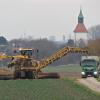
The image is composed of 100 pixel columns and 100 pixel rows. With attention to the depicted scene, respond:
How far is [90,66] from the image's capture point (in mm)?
72000

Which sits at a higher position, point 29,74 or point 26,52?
point 26,52

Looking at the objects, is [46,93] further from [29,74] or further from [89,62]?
[89,62]

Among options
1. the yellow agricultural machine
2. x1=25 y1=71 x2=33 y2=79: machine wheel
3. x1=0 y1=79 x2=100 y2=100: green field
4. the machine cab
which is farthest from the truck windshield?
x1=0 y1=79 x2=100 y2=100: green field

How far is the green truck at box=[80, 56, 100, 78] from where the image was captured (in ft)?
235

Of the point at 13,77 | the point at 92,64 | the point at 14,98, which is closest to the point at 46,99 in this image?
the point at 14,98

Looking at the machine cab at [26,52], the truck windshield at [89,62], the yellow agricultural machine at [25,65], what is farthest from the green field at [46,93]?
the truck windshield at [89,62]

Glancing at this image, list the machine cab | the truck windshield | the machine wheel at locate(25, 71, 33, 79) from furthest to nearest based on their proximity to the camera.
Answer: the truck windshield < the machine cab < the machine wheel at locate(25, 71, 33, 79)

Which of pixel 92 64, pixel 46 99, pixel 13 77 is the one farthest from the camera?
pixel 92 64

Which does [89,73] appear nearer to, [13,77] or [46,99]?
[13,77]

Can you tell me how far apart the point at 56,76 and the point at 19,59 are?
499 cm

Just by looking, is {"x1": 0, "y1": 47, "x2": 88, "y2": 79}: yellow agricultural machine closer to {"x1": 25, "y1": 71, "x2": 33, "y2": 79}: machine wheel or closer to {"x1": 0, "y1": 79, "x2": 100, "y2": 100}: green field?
{"x1": 25, "y1": 71, "x2": 33, "y2": 79}: machine wheel

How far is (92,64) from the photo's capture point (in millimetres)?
71875

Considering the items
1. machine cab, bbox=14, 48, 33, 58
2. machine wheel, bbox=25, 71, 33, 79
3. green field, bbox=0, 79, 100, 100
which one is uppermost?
machine cab, bbox=14, 48, 33, 58

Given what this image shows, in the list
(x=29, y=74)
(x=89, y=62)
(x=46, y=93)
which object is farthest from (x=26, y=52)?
(x=46, y=93)
